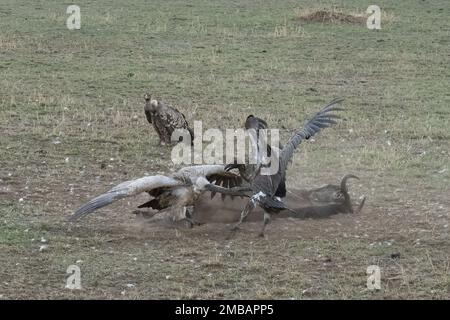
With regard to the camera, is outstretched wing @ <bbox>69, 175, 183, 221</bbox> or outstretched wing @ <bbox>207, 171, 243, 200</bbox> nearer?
outstretched wing @ <bbox>69, 175, 183, 221</bbox>

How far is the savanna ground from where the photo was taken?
6961 mm

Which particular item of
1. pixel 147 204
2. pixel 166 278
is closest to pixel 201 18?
pixel 147 204

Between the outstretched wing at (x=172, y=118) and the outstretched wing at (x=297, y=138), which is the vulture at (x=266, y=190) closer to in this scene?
the outstretched wing at (x=297, y=138)

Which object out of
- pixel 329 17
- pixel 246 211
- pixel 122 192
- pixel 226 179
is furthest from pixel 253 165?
pixel 329 17

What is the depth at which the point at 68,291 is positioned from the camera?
654cm

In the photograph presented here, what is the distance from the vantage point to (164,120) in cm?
1091

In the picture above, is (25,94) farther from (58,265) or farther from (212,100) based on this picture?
(58,265)

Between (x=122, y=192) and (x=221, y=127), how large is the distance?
417 centimetres

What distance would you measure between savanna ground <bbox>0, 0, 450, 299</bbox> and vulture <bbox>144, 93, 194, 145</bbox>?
0.73 ft

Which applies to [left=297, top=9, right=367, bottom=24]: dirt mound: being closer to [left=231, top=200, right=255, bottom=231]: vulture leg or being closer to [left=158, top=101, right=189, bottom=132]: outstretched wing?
[left=158, top=101, right=189, bottom=132]: outstretched wing

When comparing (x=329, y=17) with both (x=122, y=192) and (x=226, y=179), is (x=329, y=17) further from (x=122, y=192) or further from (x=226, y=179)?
(x=122, y=192)

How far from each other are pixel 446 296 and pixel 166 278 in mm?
1901

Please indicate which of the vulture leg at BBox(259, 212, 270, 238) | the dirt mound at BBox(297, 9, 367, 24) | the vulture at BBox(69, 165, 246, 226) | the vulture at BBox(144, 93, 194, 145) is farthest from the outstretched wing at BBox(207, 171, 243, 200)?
the dirt mound at BBox(297, 9, 367, 24)

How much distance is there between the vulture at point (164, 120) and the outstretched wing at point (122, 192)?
302 centimetres
